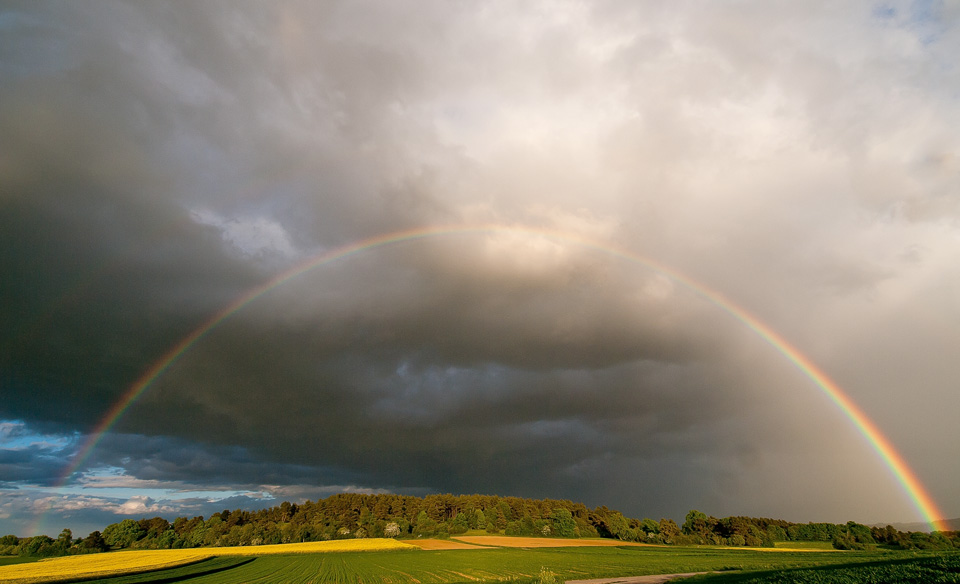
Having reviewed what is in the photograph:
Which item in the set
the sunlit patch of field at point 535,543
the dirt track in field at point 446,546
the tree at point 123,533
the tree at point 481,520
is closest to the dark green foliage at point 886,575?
the dirt track in field at point 446,546

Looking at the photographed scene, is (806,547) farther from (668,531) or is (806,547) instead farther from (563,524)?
(563,524)

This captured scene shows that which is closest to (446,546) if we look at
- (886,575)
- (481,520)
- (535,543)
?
(535,543)

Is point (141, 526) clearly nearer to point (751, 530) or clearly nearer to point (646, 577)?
point (646, 577)

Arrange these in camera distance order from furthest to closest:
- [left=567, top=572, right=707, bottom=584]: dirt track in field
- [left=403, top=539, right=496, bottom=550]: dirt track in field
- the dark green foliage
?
[left=403, top=539, right=496, bottom=550]: dirt track in field, [left=567, top=572, right=707, bottom=584]: dirt track in field, the dark green foliage

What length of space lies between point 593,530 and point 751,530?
2218 inches

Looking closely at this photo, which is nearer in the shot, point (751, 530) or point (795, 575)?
point (795, 575)

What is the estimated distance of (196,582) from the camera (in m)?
50.1

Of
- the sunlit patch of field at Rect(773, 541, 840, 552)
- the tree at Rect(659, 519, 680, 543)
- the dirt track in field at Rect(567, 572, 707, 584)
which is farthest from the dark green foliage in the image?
the tree at Rect(659, 519, 680, 543)

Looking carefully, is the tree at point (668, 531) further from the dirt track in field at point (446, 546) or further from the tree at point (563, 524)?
the dirt track in field at point (446, 546)

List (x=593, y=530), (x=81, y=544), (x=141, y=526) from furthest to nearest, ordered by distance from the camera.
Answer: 1. (x=593, y=530)
2. (x=141, y=526)
3. (x=81, y=544)

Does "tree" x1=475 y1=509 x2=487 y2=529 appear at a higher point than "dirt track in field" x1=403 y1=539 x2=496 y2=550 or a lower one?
higher

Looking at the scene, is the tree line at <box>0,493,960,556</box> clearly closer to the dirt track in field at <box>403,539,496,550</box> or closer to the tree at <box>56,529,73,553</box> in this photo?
the tree at <box>56,529,73,553</box>

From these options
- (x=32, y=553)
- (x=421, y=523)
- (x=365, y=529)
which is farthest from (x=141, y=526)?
(x=421, y=523)

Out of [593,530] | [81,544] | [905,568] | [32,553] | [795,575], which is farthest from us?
[593,530]
